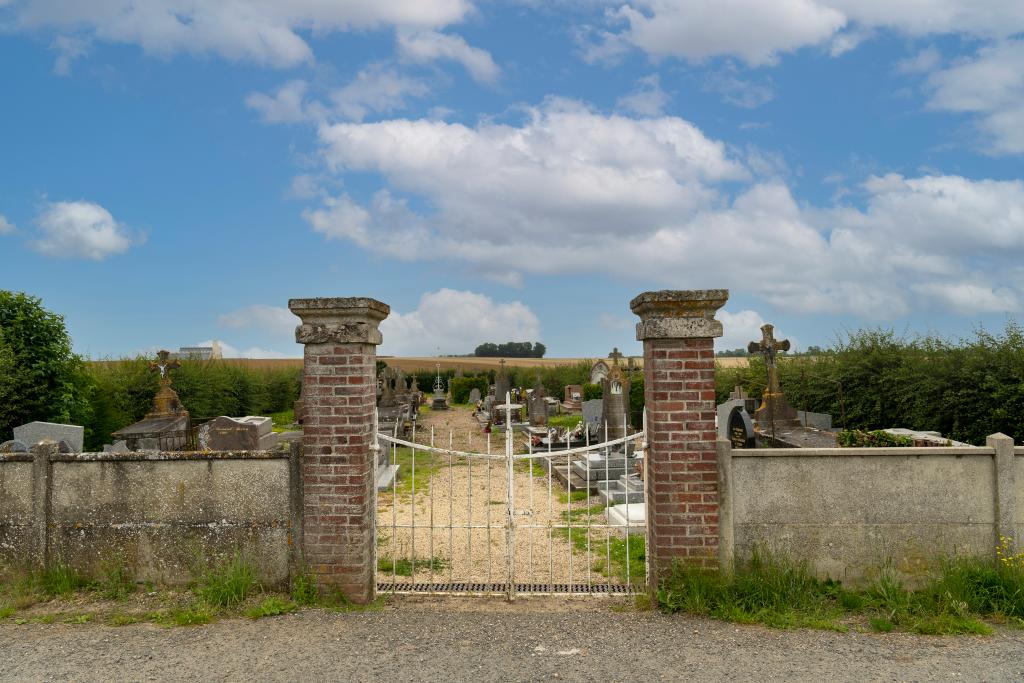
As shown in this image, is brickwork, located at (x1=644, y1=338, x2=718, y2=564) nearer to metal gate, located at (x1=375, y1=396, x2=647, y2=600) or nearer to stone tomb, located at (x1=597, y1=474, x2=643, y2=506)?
metal gate, located at (x1=375, y1=396, x2=647, y2=600)

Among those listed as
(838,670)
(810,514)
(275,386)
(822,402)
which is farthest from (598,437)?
(275,386)

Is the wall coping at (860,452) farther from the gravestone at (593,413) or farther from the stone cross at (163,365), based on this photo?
the stone cross at (163,365)

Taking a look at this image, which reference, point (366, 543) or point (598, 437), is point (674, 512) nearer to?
point (366, 543)

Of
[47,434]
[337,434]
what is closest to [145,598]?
[337,434]

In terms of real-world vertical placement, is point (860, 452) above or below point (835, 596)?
above

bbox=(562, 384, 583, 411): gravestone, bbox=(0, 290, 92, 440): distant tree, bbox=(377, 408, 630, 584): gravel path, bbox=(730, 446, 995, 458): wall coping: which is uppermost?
bbox=(0, 290, 92, 440): distant tree

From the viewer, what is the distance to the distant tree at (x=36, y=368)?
42.1 ft

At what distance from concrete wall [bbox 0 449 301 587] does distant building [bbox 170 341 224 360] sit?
73.9 feet

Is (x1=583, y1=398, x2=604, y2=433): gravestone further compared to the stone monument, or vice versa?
(x1=583, y1=398, x2=604, y2=433): gravestone

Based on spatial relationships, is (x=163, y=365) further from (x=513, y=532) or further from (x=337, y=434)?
(x=513, y=532)

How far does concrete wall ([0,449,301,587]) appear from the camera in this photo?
548cm

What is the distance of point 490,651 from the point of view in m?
4.54

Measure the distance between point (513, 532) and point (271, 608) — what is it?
2.01 metres

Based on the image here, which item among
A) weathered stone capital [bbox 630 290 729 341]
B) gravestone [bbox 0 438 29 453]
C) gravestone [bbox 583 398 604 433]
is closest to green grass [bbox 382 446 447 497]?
gravestone [bbox 583 398 604 433]
